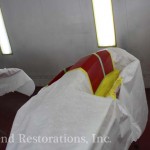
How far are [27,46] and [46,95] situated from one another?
2.08 m

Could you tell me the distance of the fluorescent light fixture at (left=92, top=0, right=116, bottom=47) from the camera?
8.10ft

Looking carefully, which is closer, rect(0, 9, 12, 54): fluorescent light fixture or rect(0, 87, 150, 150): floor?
rect(0, 87, 150, 150): floor

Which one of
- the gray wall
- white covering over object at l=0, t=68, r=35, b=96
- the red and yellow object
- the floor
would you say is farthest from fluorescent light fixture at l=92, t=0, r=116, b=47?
the red and yellow object

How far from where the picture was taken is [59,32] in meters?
2.83

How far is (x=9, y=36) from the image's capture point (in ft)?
10.4

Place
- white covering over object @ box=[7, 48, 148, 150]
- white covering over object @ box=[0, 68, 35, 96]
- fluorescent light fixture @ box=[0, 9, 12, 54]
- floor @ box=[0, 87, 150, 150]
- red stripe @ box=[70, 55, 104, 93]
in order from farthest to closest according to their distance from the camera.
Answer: fluorescent light fixture @ box=[0, 9, 12, 54] → white covering over object @ box=[0, 68, 35, 96] → floor @ box=[0, 87, 150, 150] → red stripe @ box=[70, 55, 104, 93] → white covering over object @ box=[7, 48, 148, 150]

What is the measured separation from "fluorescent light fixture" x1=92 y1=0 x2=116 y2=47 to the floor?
0.73 m

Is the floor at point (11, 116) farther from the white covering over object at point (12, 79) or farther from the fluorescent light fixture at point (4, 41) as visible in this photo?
the fluorescent light fixture at point (4, 41)

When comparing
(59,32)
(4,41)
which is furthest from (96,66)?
(4,41)

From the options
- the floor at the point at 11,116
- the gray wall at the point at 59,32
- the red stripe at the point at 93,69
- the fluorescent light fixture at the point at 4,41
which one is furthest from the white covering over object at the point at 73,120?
the fluorescent light fixture at the point at 4,41

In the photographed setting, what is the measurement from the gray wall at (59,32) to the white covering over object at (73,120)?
4.29ft

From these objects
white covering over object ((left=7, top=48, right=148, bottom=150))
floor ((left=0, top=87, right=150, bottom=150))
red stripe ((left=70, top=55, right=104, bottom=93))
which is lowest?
floor ((left=0, top=87, right=150, bottom=150))

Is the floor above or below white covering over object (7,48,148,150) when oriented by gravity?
below

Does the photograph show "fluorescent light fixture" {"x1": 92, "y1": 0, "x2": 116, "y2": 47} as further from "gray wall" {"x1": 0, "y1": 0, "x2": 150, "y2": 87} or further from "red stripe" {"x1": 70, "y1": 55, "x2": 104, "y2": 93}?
"red stripe" {"x1": 70, "y1": 55, "x2": 104, "y2": 93}
